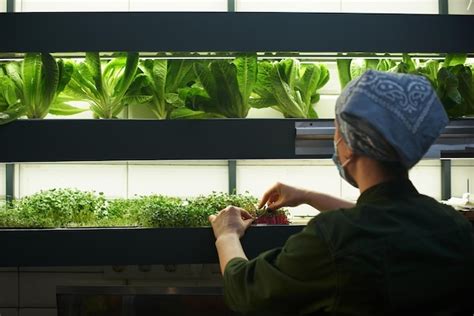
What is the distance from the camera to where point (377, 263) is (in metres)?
1.01

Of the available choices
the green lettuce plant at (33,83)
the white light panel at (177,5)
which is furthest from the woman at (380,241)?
the white light panel at (177,5)

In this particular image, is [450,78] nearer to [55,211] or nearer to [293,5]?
[293,5]

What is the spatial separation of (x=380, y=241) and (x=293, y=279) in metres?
0.15

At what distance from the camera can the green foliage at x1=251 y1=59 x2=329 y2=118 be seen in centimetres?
221

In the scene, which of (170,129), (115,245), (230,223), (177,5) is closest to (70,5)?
(177,5)

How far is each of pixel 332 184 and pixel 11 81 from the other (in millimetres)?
1369

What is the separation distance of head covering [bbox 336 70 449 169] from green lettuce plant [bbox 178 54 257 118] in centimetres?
→ 107

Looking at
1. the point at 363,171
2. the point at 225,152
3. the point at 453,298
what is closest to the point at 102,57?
the point at 225,152

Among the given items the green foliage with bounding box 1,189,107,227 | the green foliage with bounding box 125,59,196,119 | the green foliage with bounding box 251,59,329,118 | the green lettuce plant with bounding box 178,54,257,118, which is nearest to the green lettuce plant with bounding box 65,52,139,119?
the green foliage with bounding box 125,59,196,119

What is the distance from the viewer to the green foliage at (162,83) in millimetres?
2191

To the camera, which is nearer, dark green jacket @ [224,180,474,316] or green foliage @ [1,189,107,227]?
dark green jacket @ [224,180,474,316]

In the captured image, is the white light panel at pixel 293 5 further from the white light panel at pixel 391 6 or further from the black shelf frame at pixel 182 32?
the black shelf frame at pixel 182 32

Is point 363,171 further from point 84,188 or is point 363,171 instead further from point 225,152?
point 84,188

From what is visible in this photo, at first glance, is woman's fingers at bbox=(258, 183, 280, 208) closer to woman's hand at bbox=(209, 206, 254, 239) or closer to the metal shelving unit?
woman's hand at bbox=(209, 206, 254, 239)
